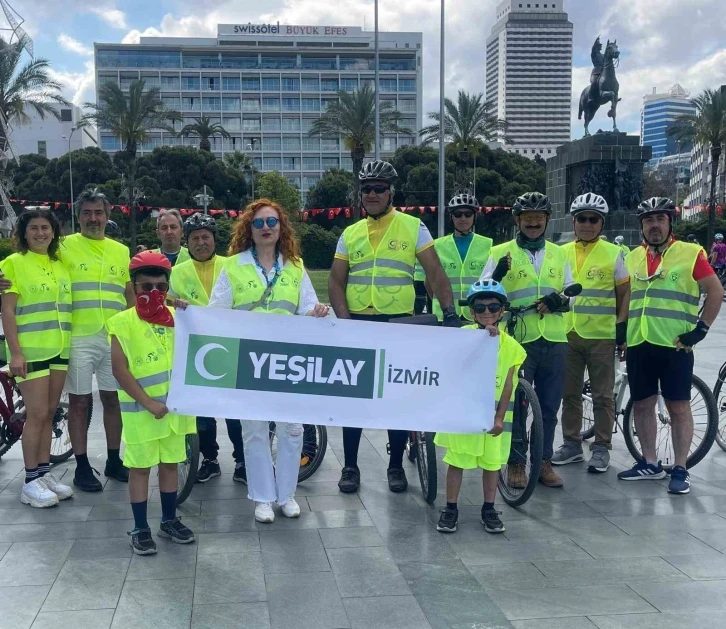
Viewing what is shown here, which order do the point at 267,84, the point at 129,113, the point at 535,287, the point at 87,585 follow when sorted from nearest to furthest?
the point at 87,585, the point at 535,287, the point at 129,113, the point at 267,84

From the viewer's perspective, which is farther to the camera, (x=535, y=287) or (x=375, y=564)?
(x=535, y=287)

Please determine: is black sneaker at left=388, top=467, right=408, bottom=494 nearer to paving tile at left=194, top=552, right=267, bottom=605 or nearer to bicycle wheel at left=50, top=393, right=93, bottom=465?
paving tile at left=194, top=552, right=267, bottom=605

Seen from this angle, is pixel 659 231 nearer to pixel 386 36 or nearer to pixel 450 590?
pixel 450 590

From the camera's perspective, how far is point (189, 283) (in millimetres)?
5770

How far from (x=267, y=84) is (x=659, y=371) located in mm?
109174

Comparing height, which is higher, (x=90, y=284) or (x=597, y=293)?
(x=90, y=284)

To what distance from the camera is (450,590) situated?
4.03 meters

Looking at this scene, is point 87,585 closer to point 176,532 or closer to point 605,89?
point 176,532

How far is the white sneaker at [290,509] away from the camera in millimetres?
5129

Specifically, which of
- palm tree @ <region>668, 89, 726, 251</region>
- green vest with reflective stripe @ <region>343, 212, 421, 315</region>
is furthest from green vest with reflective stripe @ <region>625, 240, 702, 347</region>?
palm tree @ <region>668, 89, 726, 251</region>

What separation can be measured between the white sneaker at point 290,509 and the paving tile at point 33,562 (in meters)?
1.31

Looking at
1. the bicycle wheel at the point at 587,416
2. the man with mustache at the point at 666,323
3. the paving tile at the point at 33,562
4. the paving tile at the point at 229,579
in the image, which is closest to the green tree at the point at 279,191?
the bicycle wheel at the point at 587,416

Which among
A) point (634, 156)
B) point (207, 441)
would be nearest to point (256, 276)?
point (207, 441)

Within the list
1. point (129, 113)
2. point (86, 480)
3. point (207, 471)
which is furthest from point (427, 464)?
point (129, 113)
